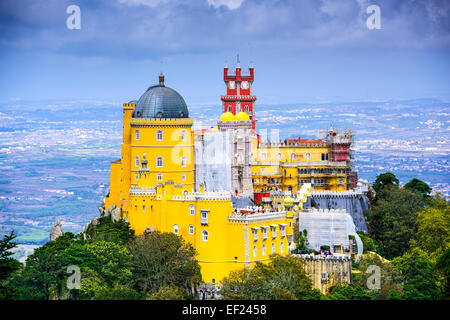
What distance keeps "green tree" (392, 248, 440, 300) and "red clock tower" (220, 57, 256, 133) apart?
46.1 m

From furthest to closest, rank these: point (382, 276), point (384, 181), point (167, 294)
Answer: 1. point (384, 181)
2. point (382, 276)
3. point (167, 294)

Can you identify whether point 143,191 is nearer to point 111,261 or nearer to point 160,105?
point 111,261

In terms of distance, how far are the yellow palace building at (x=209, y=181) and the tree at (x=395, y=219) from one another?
7316 millimetres

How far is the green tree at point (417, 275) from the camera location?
9238 cm

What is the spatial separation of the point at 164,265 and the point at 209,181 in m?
21.8

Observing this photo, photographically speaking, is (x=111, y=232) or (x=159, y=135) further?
(x=159, y=135)

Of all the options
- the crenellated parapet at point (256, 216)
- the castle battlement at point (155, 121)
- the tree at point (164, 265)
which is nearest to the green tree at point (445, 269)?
the crenellated parapet at point (256, 216)

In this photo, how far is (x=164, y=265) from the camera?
9412 cm

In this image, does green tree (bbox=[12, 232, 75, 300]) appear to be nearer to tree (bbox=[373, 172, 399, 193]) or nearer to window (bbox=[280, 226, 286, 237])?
window (bbox=[280, 226, 286, 237])

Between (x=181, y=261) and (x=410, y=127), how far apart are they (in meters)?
99.7

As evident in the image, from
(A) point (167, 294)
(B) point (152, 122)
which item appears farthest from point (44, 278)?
(B) point (152, 122)

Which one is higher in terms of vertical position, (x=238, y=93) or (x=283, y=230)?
(x=238, y=93)
